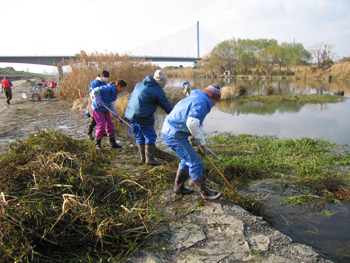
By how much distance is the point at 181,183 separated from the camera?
3.92 m

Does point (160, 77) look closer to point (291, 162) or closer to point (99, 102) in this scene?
point (99, 102)

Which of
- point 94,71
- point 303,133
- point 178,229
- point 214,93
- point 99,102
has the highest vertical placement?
point 94,71

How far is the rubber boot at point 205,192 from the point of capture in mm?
3684

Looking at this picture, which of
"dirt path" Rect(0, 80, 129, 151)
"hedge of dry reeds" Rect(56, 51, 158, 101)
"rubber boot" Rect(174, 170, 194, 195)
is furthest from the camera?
"hedge of dry reeds" Rect(56, 51, 158, 101)

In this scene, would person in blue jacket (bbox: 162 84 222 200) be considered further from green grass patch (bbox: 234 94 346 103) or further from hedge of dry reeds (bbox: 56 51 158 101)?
green grass patch (bbox: 234 94 346 103)

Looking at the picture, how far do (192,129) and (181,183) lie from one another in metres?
0.98

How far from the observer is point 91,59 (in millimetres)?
14977

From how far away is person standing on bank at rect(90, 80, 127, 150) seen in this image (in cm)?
609

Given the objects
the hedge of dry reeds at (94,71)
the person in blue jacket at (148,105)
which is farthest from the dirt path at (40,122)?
the person in blue jacket at (148,105)

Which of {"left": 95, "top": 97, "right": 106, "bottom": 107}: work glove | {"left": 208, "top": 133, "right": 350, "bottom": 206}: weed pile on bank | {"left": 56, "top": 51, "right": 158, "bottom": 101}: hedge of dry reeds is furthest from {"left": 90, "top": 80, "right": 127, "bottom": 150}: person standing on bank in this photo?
{"left": 56, "top": 51, "right": 158, "bottom": 101}: hedge of dry reeds

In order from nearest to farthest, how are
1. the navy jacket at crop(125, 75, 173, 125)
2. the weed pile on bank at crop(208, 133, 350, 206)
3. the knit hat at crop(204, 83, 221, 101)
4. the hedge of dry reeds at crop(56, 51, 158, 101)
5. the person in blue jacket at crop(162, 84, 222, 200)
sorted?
the person in blue jacket at crop(162, 84, 222, 200)
the knit hat at crop(204, 83, 221, 101)
the weed pile on bank at crop(208, 133, 350, 206)
the navy jacket at crop(125, 75, 173, 125)
the hedge of dry reeds at crop(56, 51, 158, 101)

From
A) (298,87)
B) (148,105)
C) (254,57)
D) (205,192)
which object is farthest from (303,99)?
(254,57)

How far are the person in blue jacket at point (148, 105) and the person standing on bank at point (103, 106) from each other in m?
1.29

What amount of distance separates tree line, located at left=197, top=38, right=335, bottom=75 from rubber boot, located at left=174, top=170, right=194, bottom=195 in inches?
2025
